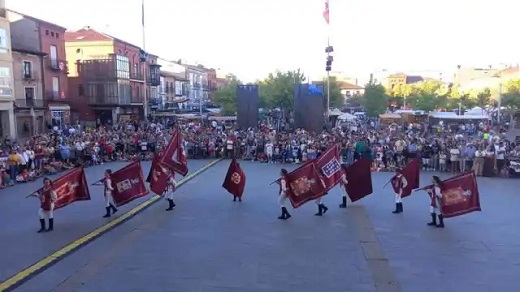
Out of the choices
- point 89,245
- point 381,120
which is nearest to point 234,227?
point 89,245

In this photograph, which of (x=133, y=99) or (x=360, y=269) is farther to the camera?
(x=133, y=99)

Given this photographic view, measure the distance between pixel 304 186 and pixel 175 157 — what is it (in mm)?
4422

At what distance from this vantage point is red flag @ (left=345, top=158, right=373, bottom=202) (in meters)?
14.9

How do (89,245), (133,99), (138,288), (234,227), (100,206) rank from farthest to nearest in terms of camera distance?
1. (133,99)
2. (100,206)
3. (234,227)
4. (89,245)
5. (138,288)

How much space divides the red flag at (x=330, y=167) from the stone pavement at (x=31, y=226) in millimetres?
5991

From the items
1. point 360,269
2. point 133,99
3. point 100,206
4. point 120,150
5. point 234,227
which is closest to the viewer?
point 360,269

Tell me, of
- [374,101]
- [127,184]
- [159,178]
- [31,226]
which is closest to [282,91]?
[374,101]

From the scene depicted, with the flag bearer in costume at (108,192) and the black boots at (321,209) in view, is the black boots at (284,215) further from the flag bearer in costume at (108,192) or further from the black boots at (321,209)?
the flag bearer in costume at (108,192)

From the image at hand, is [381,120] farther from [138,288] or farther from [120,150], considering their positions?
[138,288]

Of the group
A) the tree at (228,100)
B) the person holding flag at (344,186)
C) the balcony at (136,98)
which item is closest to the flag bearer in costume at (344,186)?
the person holding flag at (344,186)

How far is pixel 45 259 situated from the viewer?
9.72 metres

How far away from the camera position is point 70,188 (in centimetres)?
1323

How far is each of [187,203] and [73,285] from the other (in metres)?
7.27

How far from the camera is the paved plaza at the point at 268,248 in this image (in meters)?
8.53
